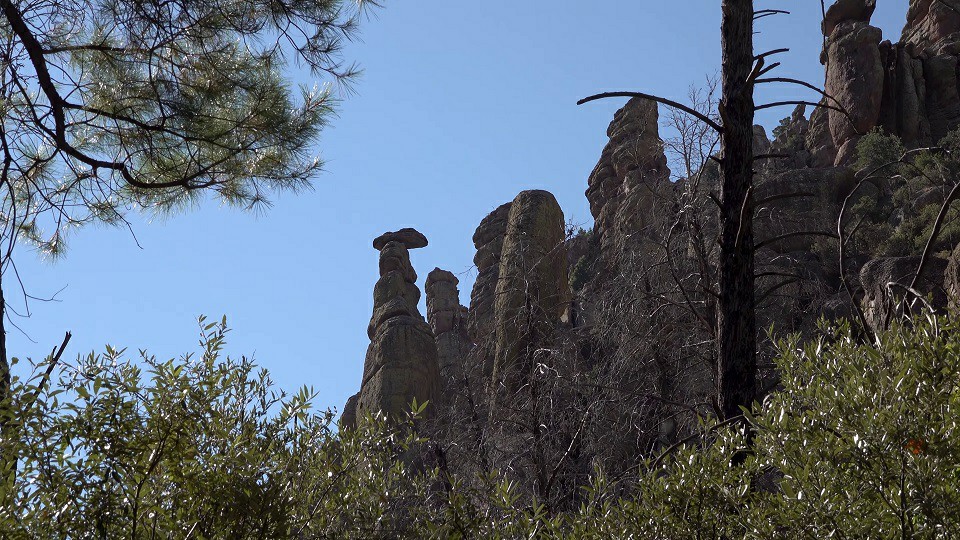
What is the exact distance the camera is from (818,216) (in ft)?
80.8

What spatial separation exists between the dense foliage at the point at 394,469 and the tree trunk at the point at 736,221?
190cm

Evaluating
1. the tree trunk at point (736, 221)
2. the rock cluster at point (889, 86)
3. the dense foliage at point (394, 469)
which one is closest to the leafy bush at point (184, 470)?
the dense foliage at point (394, 469)

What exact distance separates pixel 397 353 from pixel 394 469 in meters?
29.4

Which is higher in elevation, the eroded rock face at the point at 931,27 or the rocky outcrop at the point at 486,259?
the eroded rock face at the point at 931,27

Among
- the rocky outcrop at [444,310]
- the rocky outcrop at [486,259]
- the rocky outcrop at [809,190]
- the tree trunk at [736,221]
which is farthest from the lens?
the rocky outcrop at [444,310]

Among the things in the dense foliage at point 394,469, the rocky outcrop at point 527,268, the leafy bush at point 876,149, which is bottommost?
the dense foliage at point 394,469

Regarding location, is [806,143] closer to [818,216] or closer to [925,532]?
[818,216]

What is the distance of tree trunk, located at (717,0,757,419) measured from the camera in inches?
227

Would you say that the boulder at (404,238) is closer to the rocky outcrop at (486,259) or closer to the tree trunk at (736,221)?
the rocky outcrop at (486,259)

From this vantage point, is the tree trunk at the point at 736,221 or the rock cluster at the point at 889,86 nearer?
the tree trunk at the point at 736,221

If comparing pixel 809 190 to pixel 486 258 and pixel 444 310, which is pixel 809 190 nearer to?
pixel 486 258

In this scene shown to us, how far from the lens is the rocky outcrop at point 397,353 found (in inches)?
1243

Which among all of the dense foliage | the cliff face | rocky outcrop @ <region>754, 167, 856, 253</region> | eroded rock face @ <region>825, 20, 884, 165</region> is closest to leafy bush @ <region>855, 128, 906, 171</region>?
the cliff face

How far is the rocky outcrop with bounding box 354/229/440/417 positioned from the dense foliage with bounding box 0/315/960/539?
25221 mm
